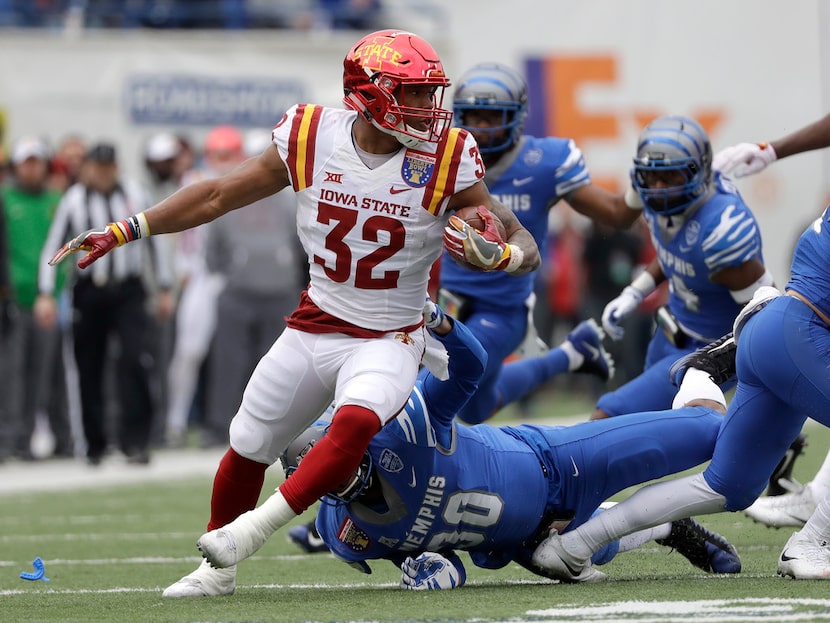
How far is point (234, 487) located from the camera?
16.3 ft

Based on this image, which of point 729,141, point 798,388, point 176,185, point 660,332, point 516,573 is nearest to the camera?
point 798,388

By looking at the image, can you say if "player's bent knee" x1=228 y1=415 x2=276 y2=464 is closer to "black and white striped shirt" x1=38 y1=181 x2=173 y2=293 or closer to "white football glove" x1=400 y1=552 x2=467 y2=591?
"white football glove" x1=400 y1=552 x2=467 y2=591

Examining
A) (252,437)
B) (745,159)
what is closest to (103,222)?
(745,159)

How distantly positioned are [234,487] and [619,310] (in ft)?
7.53

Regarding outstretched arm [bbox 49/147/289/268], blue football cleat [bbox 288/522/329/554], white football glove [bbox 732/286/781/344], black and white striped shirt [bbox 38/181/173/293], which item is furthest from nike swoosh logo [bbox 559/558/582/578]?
black and white striped shirt [bbox 38/181/173/293]

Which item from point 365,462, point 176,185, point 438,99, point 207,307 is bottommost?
point 207,307

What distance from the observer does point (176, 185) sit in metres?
12.0

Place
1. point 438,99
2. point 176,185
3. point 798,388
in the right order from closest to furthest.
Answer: point 798,388
point 438,99
point 176,185

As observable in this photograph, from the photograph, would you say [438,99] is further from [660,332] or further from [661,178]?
[660,332]

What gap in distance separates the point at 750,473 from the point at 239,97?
1077 cm

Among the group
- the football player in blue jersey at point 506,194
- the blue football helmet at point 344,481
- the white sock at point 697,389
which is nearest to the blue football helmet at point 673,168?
the football player in blue jersey at point 506,194

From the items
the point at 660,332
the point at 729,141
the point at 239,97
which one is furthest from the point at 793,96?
the point at 660,332

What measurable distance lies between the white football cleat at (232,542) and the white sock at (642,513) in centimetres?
97

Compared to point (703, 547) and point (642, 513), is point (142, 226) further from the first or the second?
point (703, 547)
